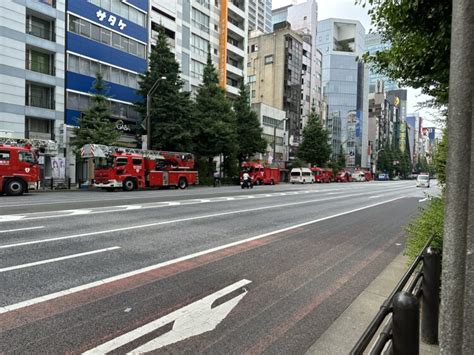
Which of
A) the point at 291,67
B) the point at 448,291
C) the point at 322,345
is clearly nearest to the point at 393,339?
the point at 448,291

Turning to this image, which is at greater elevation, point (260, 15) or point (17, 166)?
point (260, 15)

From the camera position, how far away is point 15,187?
1989cm

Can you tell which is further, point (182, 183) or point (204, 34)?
point (204, 34)

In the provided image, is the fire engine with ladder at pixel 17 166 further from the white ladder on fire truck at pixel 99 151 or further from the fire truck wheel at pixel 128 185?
the fire truck wheel at pixel 128 185

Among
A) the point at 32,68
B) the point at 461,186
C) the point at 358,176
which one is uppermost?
the point at 32,68

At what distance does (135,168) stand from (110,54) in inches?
602

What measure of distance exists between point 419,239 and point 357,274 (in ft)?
3.96

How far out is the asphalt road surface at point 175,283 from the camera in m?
3.58

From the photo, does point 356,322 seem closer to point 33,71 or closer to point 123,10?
point 33,71

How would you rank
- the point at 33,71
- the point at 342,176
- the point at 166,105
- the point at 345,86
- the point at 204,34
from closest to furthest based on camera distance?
1. the point at 33,71
2. the point at 166,105
3. the point at 204,34
4. the point at 342,176
5. the point at 345,86

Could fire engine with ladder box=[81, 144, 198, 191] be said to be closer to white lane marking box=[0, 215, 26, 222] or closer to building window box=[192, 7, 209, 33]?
white lane marking box=[0, 215, 26, 222]

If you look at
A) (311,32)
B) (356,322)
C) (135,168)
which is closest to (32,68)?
(135,168)

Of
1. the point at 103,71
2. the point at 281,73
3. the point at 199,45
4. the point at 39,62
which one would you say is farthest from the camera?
the point at 281,73

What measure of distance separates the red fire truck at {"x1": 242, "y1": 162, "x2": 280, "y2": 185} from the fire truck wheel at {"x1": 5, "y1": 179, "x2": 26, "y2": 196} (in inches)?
1003
